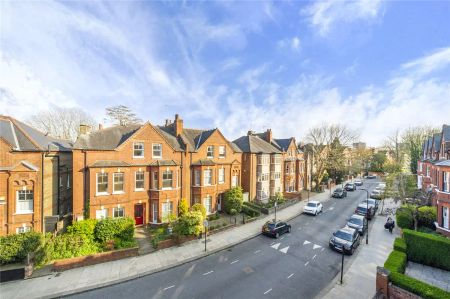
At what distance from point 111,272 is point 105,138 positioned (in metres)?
12.6

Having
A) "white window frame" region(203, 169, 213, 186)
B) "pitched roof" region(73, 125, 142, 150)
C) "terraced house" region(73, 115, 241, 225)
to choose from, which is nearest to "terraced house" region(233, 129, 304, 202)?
"terraced house" region(73, 115, 241, 225)

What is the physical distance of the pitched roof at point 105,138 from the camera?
748 inches

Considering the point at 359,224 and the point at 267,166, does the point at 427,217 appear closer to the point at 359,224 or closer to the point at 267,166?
the point at 359,224

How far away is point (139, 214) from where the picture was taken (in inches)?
847

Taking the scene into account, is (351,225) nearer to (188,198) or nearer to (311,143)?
(188,198)

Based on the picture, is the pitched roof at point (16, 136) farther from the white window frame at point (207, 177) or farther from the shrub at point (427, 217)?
the shrub at point (427, 217)

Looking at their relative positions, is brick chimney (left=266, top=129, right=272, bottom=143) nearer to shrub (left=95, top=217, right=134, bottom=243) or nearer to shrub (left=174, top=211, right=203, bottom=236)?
shrub (left=174, top=211, right=203, bottom=236)

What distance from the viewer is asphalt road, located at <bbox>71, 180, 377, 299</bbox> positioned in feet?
39.2

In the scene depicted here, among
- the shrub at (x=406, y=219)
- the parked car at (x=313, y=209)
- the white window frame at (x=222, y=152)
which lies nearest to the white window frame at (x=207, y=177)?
the white window frame at (x=222, y=152)

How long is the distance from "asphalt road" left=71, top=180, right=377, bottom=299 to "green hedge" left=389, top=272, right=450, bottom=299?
3.68 m

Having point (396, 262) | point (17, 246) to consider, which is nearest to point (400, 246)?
point (396, 262)

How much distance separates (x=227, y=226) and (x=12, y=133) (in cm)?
2087

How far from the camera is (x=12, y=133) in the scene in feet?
55.8

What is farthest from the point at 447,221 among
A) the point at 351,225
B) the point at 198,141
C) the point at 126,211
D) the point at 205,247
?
the point at 126,211
